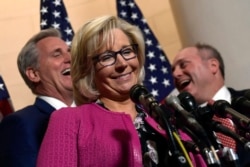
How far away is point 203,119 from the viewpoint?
1.28 meters

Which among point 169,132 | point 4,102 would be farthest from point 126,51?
point 4,102

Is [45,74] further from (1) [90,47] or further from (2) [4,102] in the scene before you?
(1) [90,47]

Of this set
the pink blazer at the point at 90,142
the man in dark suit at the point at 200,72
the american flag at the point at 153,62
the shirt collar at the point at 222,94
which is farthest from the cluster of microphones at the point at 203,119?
the american flag at the point at 153,62

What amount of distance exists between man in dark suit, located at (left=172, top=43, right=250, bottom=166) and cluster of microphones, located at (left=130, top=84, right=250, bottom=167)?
147 centimetres

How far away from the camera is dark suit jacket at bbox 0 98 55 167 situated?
1.86 meters

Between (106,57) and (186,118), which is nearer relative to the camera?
(186,118)

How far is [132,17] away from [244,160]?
7.32ft

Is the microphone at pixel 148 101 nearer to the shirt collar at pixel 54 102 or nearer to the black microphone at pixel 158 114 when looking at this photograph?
the black microphone at pixel 158 114

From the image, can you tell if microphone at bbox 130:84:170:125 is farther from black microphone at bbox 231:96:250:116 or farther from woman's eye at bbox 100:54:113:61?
woman's eye at bbox 100:54:113:61

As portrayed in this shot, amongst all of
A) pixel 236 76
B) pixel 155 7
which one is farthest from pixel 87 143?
pixel 155 7

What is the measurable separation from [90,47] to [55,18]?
5.79 ft

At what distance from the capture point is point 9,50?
3588 mm

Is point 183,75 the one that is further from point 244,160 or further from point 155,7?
point 244,160

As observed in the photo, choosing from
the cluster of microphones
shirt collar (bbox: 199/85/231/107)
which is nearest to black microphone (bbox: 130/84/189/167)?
the cluster of microphones
